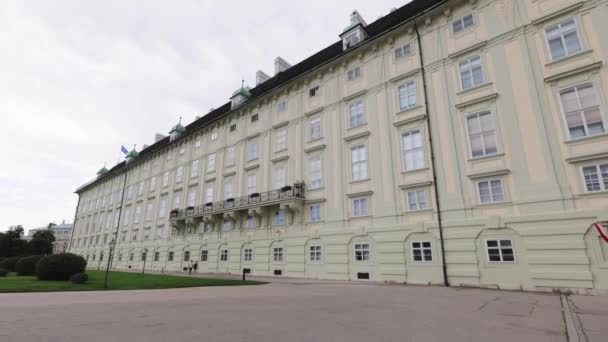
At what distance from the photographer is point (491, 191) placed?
1620cm

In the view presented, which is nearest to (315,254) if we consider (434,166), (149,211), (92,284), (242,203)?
(242,203)

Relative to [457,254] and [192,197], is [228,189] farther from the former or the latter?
[457,254]

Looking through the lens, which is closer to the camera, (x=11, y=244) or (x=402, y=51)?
(x=402, y=51)

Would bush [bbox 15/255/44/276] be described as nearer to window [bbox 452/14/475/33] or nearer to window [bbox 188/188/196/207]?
window [bbox 188/188/196/207]

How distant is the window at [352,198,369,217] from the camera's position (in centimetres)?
2085

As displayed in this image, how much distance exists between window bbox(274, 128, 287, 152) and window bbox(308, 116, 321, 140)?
285 cm

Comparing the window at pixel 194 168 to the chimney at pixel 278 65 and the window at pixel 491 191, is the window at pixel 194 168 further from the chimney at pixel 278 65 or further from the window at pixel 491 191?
the window at pixel 491 191

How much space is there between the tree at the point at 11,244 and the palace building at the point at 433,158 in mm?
47553

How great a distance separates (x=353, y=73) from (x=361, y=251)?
546 inches

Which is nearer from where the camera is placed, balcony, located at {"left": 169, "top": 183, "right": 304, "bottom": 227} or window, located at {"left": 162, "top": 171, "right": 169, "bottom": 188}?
balcony, located at {"left": 169, "top": 183, "right": 304, "bottom": 227}

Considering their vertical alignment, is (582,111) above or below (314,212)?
above

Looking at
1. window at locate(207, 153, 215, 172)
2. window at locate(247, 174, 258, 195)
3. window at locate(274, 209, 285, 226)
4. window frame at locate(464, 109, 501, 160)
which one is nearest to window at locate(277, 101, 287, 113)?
window at locate(247, 174, 258, 195)

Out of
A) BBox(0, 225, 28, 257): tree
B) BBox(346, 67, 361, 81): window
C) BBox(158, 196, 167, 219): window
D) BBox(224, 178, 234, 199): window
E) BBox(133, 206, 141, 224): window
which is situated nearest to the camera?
BBox(346, 67, 361, 81): window

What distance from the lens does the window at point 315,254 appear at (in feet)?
73.0
